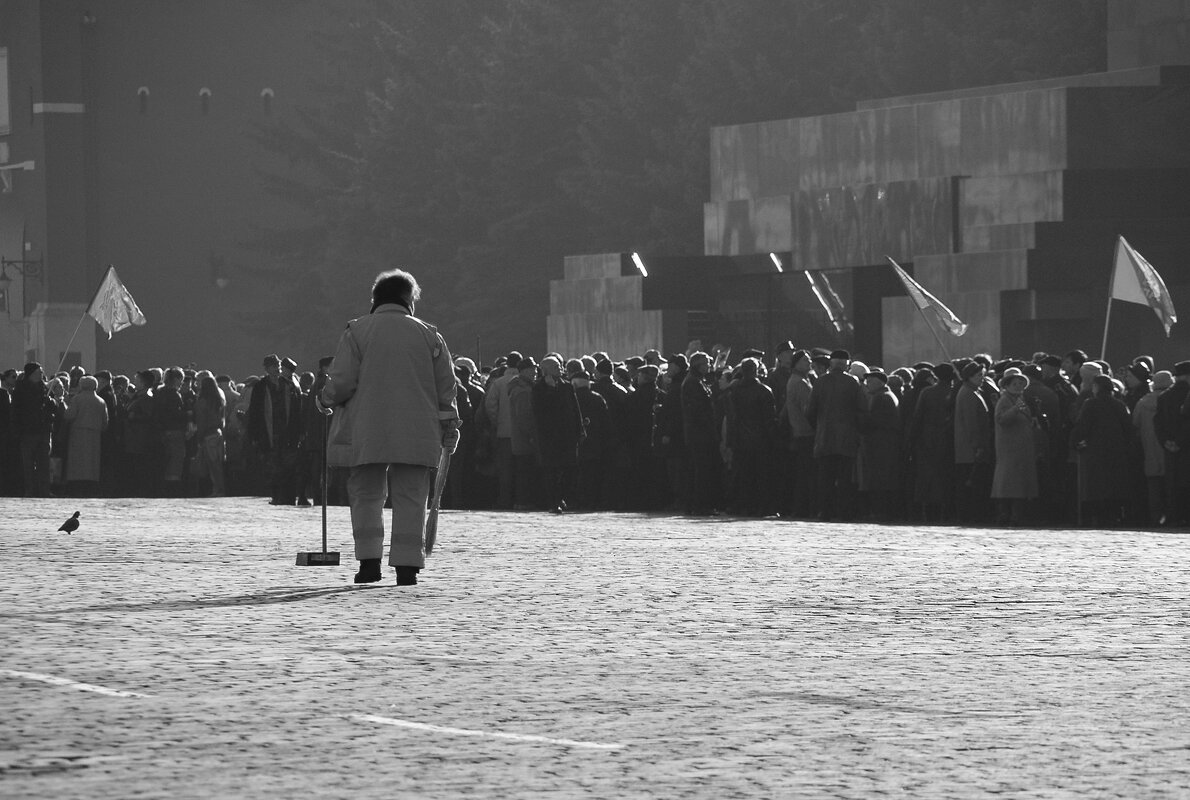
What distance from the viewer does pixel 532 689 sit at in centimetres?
912

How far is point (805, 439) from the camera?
23750 mm

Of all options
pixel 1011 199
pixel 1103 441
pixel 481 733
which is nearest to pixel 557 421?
pixel 1103 441

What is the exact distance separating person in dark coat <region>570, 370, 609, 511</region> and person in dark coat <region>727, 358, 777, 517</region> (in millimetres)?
1892

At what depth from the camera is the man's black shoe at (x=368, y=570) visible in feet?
44.7

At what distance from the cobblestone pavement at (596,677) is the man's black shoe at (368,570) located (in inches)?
5.1

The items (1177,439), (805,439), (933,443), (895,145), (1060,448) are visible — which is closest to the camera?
(1177,439)

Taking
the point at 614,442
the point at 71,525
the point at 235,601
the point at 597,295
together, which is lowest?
the point at 235,601

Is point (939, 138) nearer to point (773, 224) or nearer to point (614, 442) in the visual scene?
point (773, 224)

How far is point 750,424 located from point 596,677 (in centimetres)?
1448

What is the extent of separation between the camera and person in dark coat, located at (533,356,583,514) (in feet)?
80.2

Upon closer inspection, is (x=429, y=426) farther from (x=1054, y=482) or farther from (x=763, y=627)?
(x=1054, y=482)

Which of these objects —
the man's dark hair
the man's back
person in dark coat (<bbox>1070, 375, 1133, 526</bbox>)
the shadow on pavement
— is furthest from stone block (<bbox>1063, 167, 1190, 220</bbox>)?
the shadow on pavement

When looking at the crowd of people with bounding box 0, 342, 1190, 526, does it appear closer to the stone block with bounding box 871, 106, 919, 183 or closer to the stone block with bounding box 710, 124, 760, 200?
the stone block with bounding box 871, 106, 919, 183

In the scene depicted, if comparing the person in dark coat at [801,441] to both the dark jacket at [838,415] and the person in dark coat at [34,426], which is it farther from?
the person in dark coat at [34,426]
